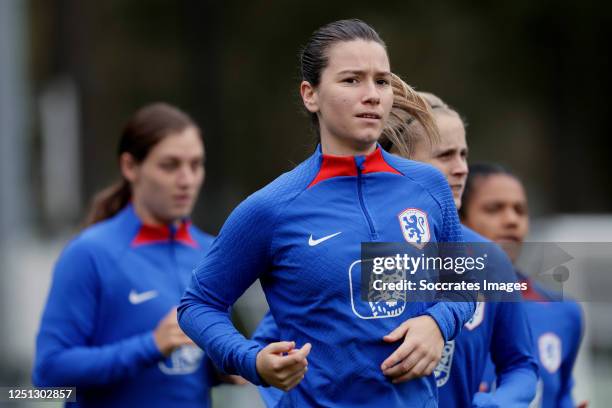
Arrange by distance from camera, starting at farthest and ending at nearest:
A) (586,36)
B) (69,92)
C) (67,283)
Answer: (586,36)
(69,92)
(67,283)

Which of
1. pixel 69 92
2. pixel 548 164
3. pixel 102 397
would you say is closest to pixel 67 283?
pixel 102 397

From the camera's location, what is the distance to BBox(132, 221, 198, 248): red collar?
5.52 meters

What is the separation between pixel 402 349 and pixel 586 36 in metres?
18.9

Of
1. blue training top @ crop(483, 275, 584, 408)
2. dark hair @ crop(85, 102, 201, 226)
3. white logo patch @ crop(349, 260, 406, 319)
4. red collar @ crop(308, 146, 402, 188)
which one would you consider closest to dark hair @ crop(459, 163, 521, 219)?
blue training top @ crop(483, 275, 584, 408)

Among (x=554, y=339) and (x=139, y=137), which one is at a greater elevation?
(x=139, y=137)

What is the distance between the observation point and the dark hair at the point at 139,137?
5676mm

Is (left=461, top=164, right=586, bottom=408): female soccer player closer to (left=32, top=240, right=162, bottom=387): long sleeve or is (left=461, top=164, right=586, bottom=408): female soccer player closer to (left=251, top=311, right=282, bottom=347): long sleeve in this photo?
(left=251, top=311, right=282, bottom=347): long sleeve

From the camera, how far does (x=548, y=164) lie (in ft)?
79.5

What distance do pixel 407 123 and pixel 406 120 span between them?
1 cm

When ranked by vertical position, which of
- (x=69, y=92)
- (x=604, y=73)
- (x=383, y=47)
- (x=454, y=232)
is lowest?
(x=454, y=232)

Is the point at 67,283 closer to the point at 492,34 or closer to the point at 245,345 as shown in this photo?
the point at 245,345

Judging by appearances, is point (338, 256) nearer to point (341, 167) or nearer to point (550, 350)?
point (341, 167)

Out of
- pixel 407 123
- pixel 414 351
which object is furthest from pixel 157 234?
pixel 414 351

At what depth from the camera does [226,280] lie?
375 cm
